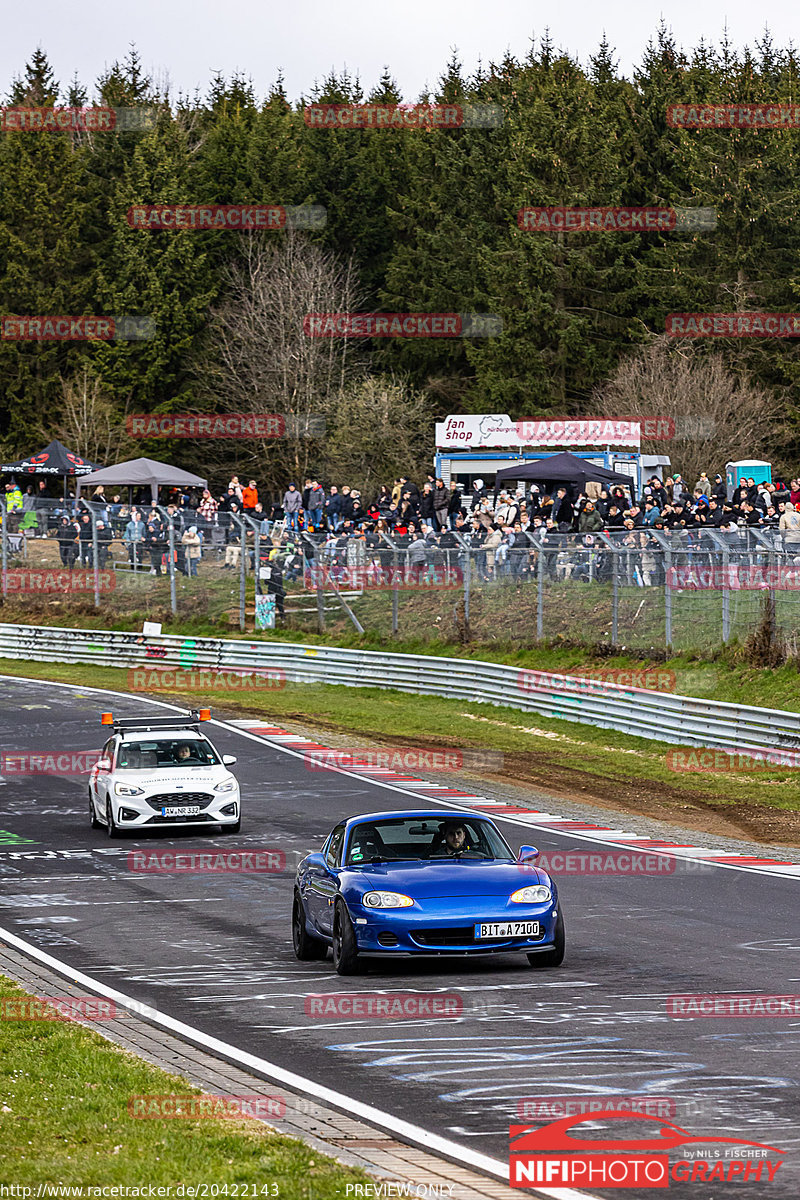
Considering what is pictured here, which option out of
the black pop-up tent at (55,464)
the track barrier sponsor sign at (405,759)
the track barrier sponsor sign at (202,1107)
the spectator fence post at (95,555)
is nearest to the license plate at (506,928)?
the track barrier sponsor sign at (202,1107)

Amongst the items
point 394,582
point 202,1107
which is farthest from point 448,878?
point 394,582

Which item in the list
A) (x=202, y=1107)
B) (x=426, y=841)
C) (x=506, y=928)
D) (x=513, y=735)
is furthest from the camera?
(x=513, y=735)

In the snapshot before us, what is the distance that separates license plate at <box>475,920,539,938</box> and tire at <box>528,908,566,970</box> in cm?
30

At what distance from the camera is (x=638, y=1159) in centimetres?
723

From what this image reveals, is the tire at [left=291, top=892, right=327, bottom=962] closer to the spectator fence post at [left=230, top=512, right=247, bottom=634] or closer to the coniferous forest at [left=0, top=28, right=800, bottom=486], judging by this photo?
the spectator fence post at [left=230, top=512, right=247, bottom=634]

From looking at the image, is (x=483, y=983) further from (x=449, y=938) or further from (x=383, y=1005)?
(x=383, y=1005)

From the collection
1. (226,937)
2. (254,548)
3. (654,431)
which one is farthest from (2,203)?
(226,937)

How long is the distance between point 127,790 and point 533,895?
10.3 meters

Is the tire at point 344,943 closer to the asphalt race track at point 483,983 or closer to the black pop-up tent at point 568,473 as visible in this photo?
the asphalt race track at point 483,983

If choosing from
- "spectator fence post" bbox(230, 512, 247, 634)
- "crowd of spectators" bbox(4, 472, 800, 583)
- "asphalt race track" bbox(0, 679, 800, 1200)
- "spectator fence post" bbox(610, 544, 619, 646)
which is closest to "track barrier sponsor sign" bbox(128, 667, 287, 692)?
"spectator fence post" bbox(230, 512, 247, 634)

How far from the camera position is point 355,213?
259 ft

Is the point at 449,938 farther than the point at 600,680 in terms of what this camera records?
No

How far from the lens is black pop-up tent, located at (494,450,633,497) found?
38.8 metres

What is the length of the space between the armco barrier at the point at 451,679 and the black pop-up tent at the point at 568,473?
6.04 metres
